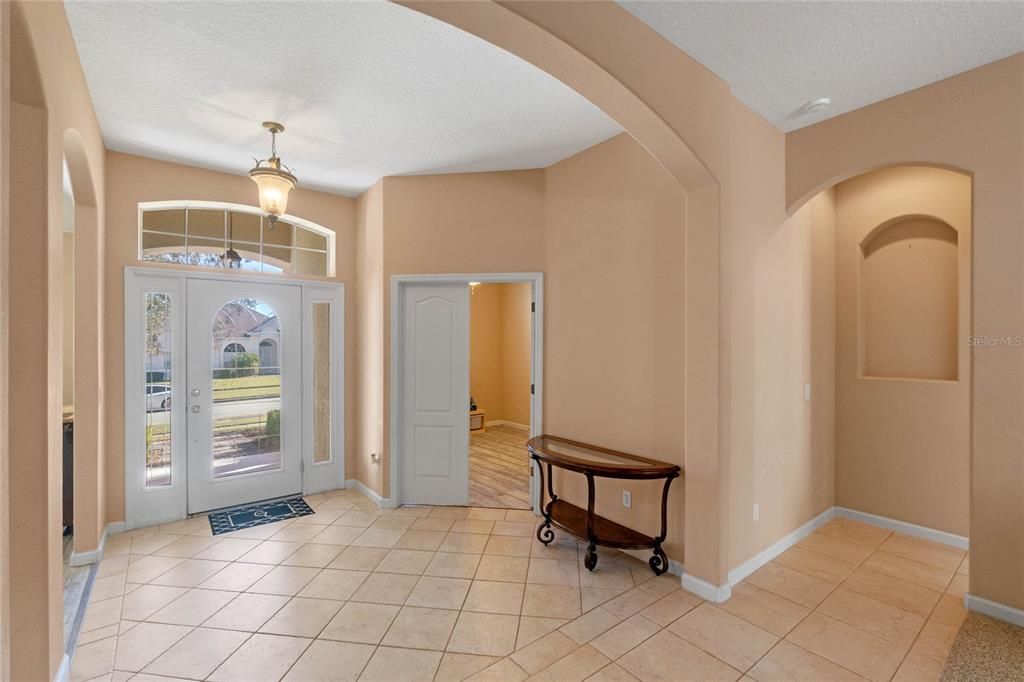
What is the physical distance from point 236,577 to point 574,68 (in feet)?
11.4

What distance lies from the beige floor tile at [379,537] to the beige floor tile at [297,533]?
1.23 feet

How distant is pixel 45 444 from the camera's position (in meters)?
1.68

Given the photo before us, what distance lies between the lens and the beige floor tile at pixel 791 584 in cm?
266

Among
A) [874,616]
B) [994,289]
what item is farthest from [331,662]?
[994,289]

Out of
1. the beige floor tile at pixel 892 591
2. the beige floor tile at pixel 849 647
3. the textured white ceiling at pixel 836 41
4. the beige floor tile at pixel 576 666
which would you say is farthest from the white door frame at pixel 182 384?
the beige floor tile at pixel 892 591

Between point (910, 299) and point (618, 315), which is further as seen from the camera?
point (910, 299)

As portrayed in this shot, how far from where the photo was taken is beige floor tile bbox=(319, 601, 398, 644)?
2.30 m

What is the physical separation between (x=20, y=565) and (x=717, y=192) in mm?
3554

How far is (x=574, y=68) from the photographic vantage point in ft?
6.31

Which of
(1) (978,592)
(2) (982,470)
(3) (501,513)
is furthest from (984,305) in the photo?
(3) (501,513)

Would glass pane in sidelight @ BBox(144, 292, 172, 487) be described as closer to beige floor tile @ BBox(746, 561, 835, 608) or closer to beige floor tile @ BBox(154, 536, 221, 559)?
beige floor tile @ BBox(154, 536, 221, 559)

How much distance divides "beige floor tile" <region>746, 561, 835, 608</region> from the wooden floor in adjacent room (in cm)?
192

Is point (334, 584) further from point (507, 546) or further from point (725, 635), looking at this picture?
point (725, 635)

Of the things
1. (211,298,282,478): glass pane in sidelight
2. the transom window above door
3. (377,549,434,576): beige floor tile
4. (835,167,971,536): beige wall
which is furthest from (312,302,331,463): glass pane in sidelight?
(835,167,971,536): beige wall
